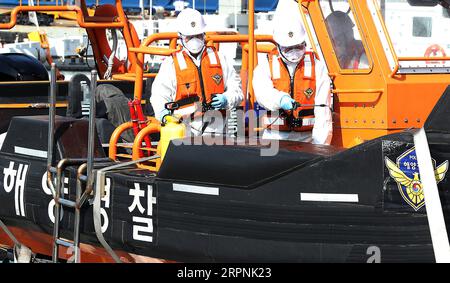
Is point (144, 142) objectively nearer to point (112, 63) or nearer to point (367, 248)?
point (367, 248)

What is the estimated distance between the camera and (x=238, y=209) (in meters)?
5.04

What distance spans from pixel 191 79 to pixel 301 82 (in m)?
0.75

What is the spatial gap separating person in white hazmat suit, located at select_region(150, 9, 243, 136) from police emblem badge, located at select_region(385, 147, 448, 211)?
1.83m

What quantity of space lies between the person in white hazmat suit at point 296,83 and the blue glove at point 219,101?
227mm

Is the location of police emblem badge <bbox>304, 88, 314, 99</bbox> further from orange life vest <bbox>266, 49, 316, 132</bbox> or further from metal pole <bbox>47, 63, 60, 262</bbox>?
metal pole <bbox>47, 63, 60, 262</bbox>

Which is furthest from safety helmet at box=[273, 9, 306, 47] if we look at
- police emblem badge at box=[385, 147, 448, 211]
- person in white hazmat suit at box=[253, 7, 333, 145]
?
police emblem badge at box=[385, 147, 448, 211]

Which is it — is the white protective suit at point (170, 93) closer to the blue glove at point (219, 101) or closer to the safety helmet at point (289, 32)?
the blue glove at point (219, 101)

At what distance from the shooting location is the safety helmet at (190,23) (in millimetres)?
6285

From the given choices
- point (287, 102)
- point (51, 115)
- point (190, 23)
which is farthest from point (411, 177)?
point (51, 115)

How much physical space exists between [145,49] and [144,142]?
77 cm

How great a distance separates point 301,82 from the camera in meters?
6.19

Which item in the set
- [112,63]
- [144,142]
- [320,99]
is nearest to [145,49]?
[144,142]

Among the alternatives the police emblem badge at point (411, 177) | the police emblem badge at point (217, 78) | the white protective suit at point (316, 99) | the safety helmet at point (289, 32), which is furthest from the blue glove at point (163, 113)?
the police emblem badge at point (411, 177)

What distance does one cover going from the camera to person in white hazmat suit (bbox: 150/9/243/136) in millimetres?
6309
